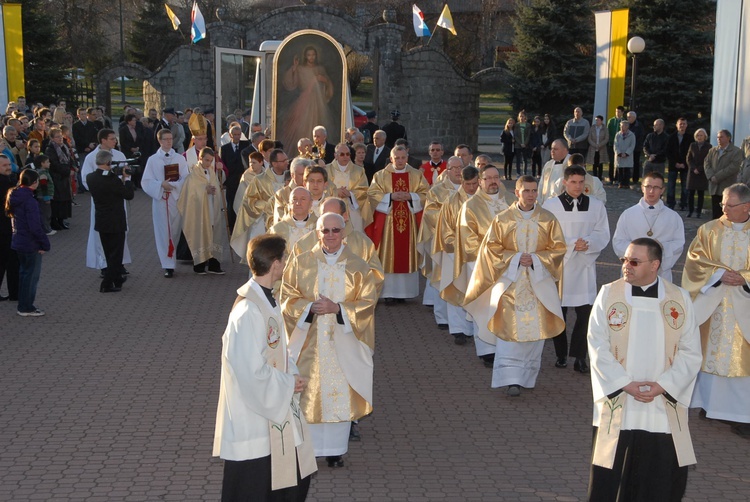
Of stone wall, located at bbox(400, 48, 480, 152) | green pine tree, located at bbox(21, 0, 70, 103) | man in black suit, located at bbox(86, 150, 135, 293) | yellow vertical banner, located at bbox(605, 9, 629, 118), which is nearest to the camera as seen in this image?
man in black suit, located at bbox(86, 150, 135, 293)

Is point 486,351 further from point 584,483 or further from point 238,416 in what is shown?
point 238,416

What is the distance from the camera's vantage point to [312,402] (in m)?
6.41

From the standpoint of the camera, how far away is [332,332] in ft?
21.2

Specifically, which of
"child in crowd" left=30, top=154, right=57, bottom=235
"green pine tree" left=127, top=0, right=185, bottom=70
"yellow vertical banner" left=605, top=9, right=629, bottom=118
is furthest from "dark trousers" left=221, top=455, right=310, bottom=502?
"green pine tree" left=127, top=0, right=185, bottom=70

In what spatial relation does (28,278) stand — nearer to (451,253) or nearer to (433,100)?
(451,253)

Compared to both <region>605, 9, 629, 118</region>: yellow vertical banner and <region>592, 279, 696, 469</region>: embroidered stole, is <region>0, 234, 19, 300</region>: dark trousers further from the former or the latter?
<region>605, 9, 629, 118</region>: yellow vertical banner

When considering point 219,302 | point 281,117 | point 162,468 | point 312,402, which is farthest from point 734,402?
point 281,117

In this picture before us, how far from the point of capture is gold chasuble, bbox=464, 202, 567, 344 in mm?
8164

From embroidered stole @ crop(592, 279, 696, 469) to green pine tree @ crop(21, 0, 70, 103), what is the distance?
2996 centimetres

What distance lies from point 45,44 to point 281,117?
56.6 ft

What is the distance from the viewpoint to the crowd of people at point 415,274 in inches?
196

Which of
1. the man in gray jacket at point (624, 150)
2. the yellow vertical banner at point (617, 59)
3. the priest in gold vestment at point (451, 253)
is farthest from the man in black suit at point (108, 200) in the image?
the yellow vertical banner at point (617, 59)

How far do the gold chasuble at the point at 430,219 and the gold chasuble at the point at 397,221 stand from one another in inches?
12.5

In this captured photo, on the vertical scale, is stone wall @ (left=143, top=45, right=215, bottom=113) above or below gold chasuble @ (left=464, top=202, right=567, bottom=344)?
above
